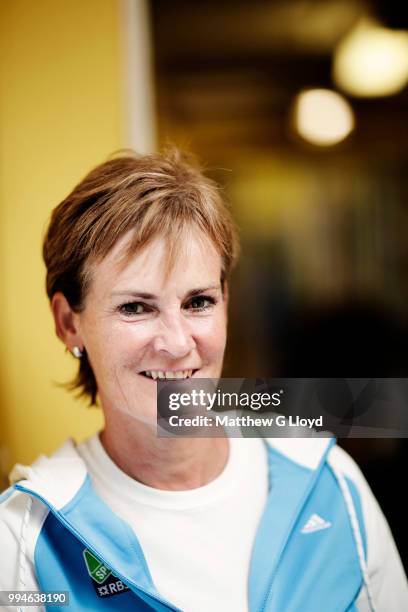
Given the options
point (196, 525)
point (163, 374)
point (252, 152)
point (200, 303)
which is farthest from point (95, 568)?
point (252, 152)

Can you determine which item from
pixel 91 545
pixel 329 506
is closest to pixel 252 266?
pixel 329 506

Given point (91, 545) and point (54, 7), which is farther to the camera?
point (54, 7)

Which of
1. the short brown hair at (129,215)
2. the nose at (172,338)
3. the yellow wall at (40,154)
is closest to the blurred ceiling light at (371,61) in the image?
the yellow wall at (40,154)

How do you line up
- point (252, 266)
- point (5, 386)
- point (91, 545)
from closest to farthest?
point (91, 545)
point (5, 386)
point (252, 266)

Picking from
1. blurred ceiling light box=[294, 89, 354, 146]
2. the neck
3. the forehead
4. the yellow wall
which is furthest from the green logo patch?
blurred ceiling light box=[294, 89, 354, 146]

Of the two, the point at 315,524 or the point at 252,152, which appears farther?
the point at 252,152

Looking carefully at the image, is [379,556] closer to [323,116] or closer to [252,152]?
[323,116]

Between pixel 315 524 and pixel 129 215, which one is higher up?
pixel 129 215

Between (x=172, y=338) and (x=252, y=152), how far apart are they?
144cm

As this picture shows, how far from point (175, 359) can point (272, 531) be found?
10.7 inches

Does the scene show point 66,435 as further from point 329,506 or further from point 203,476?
point 329,506

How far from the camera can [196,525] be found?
75 centimetres

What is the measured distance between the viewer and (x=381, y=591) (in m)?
0.79

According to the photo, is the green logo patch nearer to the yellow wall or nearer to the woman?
the woman
